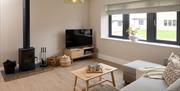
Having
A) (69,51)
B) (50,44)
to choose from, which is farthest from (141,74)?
(50,44)

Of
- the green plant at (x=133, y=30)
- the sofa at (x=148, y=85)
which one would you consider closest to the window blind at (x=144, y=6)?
the green plant at (x=133, y=30)

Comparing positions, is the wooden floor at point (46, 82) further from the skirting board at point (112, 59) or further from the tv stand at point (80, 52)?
the tv stand at point (80, 52)

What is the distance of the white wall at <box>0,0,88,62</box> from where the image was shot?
440 cm

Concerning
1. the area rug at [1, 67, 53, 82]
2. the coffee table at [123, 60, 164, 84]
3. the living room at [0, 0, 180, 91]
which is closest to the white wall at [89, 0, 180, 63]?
the living room at [0, 0, 180, 91]

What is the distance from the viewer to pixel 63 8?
209 inches

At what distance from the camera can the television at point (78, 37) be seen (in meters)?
5.14

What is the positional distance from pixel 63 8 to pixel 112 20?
5.48 feet

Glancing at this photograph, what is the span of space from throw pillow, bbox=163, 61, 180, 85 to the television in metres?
3.27

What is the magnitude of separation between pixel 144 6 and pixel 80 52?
7.75 feet

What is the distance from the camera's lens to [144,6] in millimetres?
4250

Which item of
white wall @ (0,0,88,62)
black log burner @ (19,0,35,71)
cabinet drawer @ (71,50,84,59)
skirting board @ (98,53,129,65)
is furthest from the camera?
cabinet drawer @ (71,50,84,59)

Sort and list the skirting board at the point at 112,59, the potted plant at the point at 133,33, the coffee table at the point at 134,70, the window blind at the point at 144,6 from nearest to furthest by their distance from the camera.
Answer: the coffee table at the point at 134,70
the window blind at the point at 144,6
the potted plant at the point at 133,33
the skirting board at the point at 112,59

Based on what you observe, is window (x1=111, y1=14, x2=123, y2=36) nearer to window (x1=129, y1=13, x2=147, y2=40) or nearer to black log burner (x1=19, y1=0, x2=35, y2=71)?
window (x1=129, y1=13, x2=147, y2=40)

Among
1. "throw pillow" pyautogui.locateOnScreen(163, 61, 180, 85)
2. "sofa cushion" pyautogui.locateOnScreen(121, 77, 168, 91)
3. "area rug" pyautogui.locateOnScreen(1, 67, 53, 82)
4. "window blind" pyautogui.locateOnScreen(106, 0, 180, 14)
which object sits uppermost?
"window blind" pyautogui.locateOnScreen(106, 0, 180, 14)
